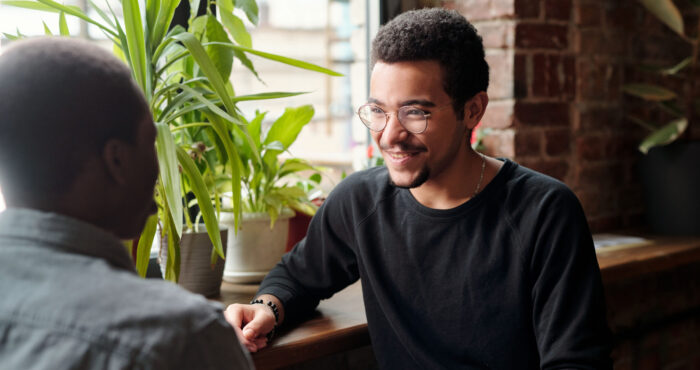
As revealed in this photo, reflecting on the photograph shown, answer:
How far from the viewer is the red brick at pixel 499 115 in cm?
196

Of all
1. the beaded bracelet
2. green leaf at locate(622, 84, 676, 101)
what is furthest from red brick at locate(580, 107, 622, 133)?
the beaded bracelet

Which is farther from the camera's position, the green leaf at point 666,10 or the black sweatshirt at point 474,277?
the green leaf at point 666,10

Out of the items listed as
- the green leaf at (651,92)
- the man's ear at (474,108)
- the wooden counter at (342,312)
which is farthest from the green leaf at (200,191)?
the green leaf at (651,92)

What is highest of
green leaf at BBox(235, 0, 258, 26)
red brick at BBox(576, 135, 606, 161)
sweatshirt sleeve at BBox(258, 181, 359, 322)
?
green leaf at BBox(235, 0, 258, 26)

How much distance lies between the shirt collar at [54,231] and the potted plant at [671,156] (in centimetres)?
189

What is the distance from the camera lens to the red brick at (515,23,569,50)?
195 cm

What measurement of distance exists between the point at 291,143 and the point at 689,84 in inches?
54.3

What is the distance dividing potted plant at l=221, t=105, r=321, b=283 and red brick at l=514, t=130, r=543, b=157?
2.20 feet

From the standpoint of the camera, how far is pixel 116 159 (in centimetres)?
56

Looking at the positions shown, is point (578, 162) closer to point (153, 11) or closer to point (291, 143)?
point (291, 143)

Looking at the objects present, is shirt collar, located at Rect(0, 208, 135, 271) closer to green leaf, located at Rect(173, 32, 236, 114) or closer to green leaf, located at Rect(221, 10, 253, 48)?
green leaf, located at Rect(173, 32, 236, 114)

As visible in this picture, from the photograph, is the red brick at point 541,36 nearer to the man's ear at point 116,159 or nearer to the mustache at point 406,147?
the mustache at point 406,147

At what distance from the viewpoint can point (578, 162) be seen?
2.13 metres

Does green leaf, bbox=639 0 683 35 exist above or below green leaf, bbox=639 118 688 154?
above
